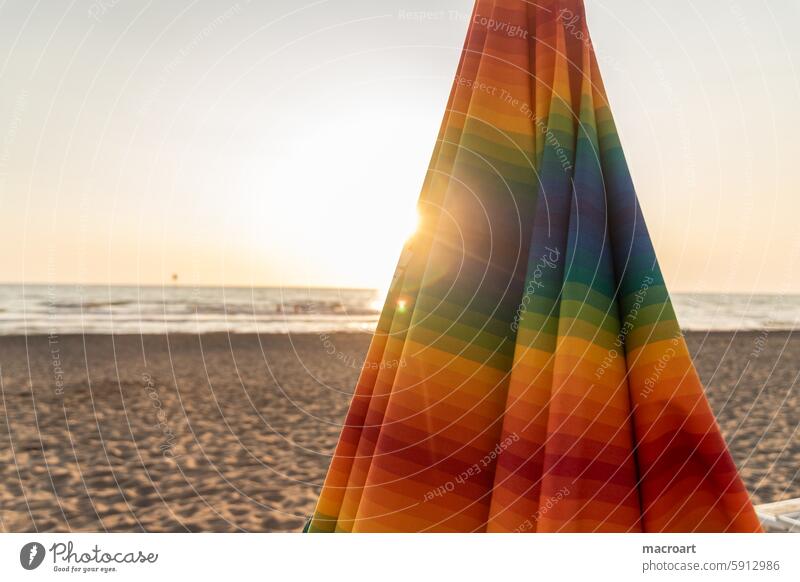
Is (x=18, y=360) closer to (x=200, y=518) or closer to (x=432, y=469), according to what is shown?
(x=200, y=518)

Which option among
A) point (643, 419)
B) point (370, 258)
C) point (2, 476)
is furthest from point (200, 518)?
point (643, 419)

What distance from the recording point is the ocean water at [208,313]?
11.8 metres

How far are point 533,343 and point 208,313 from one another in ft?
46.8

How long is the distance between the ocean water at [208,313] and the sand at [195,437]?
2086 mm

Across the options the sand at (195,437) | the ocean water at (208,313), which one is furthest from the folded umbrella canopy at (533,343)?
the ocean water at (208,313)

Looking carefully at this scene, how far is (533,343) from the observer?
2.71 feet

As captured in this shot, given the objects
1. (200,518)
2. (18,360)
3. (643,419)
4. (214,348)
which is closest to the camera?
(643,419)

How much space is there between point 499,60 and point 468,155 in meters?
0.18

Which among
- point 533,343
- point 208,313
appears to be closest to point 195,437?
point 533,343

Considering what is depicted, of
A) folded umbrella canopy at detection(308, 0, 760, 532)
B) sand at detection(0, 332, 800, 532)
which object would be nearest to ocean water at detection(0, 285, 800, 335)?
sand at detection(0, 332, 800, 532)

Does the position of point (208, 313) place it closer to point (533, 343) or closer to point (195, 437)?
point (195, 437)

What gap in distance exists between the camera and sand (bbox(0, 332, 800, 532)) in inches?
109

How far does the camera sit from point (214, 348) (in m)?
8.47

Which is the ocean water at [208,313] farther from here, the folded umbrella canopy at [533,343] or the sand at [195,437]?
the folded umbrella canopy at [533,343]
